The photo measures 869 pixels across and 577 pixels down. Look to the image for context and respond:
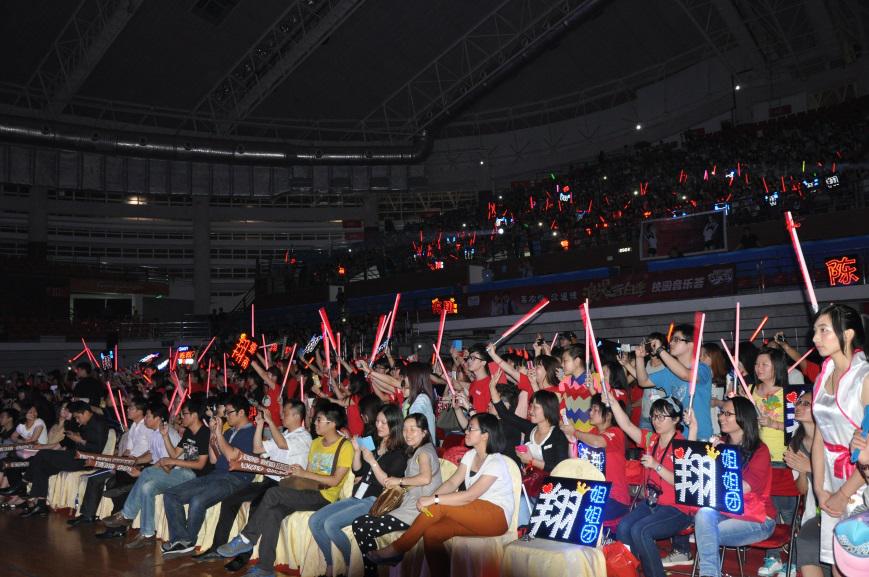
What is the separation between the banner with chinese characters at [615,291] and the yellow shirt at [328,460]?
944 centimetres

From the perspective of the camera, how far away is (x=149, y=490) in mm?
6961

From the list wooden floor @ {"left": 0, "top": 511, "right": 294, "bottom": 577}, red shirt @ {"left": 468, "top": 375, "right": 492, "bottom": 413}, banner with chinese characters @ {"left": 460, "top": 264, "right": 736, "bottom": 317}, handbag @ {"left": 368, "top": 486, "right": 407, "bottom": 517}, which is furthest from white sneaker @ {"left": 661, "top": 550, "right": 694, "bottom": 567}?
banner with chinese characters @ {"left": 460, "top": 264, "right": 736, "bottom": 317}

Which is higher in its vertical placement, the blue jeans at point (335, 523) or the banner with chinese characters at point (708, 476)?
the banner with chinese characters at point (708, 476)

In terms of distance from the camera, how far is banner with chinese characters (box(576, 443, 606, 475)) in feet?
16.0

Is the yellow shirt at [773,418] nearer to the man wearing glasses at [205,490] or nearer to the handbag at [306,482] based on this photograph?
the handbag at [306,482]

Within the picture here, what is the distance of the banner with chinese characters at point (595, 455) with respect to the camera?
192 inches

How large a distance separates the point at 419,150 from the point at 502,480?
69.7 ft

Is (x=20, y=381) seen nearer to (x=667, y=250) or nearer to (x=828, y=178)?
(x=667, y=250)

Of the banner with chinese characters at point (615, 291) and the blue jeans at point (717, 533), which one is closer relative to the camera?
the blue jeans at point (717, 533)

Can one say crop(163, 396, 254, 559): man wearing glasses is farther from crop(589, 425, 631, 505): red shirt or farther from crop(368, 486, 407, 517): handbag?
crop(589, 425, 631, 505): red shirt

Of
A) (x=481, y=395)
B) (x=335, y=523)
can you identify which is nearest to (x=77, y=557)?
(x=335, y=523)

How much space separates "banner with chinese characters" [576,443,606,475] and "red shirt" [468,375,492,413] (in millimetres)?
1751

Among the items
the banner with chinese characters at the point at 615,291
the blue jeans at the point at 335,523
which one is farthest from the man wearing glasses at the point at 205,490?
the banner with chinese characters at the point at 615,291

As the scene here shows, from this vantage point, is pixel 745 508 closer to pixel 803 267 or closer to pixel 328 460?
pixel 803 267
